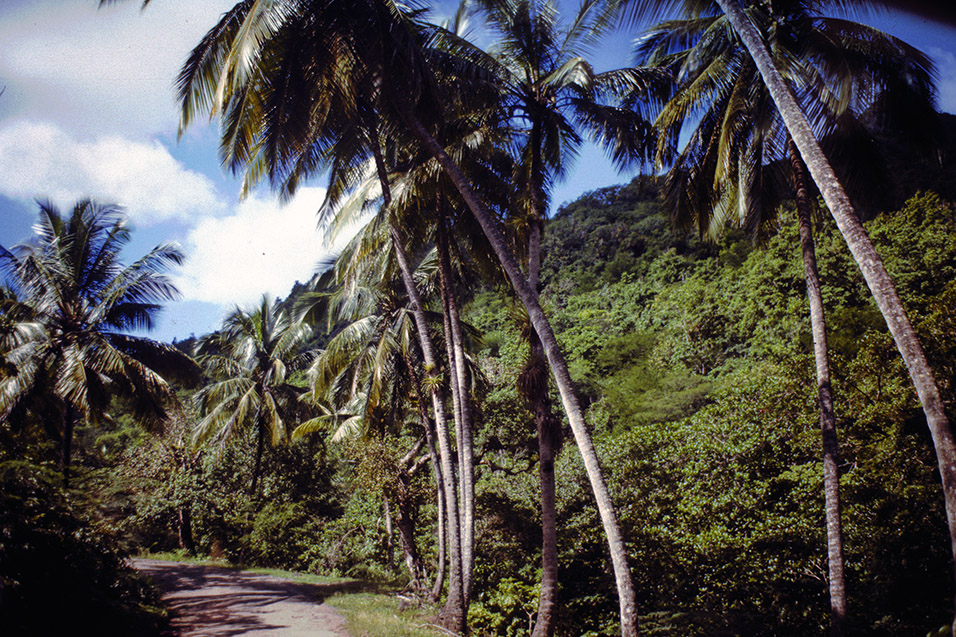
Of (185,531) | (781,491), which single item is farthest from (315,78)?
(185,531)

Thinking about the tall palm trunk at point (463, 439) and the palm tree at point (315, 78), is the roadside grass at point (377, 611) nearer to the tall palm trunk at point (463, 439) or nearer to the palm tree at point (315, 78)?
the tall palm trunk at point (463, 439)

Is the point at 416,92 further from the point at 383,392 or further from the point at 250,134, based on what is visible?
the point at 383,392

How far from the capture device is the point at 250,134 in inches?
330

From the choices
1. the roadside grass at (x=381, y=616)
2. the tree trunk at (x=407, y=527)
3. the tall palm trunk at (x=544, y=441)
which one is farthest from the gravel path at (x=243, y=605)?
the tall palm trunk at (x=544, y=441)

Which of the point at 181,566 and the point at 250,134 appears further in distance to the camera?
the point at 181,566

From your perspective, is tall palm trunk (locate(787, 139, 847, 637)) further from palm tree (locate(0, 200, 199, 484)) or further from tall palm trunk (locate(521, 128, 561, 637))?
palm tree (locate(0, 200, 199, 484))

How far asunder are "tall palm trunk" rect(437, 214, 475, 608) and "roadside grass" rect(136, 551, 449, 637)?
1.17 metres

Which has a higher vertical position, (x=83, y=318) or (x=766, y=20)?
(x=766, y=20)

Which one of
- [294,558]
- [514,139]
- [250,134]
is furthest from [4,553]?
[294,558]

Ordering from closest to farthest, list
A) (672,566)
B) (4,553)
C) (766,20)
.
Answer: (4,553)
(766,20)
(672,566)

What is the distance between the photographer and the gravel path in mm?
9125

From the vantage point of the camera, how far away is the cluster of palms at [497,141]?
723 cm

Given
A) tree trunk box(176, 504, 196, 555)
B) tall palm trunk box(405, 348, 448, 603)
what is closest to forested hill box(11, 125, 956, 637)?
tree trunk box(176, 504, 196, 555)

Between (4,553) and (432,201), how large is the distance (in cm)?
876
